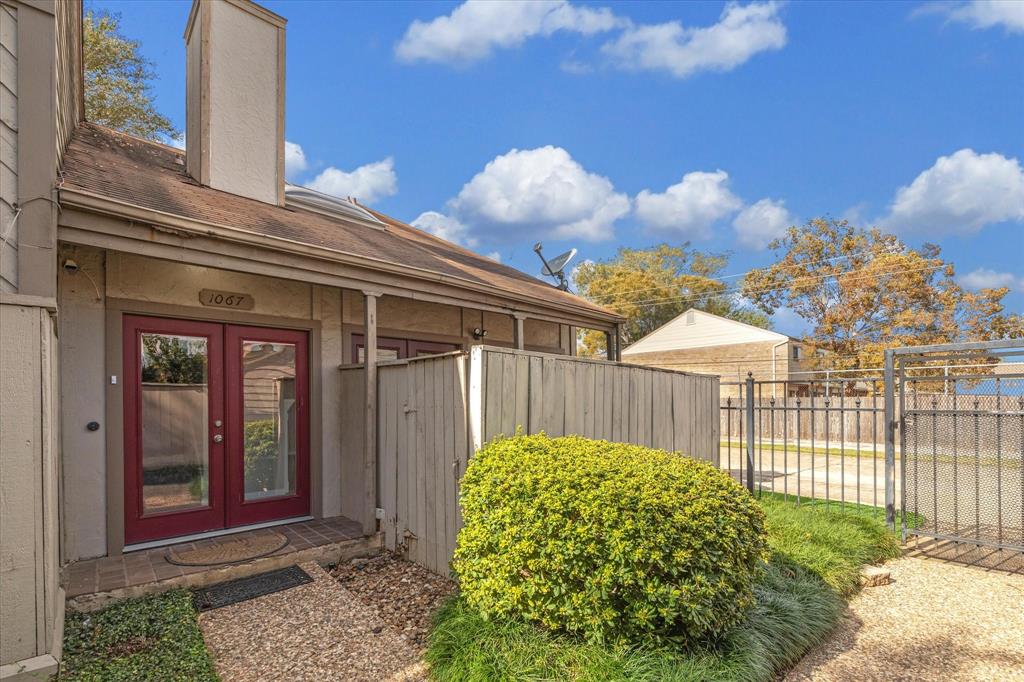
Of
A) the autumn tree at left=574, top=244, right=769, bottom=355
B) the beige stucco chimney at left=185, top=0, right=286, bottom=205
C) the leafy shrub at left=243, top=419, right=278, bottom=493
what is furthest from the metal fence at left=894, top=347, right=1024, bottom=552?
the autumn tree at left=574, top=244, right=769, bottom=355

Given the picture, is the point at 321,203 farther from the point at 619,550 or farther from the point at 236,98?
the point at 619,550

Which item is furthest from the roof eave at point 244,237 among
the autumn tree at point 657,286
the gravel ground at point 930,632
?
the autumn tree at point 657,286

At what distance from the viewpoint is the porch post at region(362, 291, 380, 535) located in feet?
17.3

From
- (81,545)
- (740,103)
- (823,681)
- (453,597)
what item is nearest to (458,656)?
(453,597)

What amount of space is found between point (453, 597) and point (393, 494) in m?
1.66

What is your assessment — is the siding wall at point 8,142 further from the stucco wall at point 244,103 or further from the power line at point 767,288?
the power line at point 767,288

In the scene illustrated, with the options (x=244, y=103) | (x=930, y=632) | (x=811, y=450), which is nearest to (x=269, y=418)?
(x=244, y=103)

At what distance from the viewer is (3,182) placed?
3.08 m

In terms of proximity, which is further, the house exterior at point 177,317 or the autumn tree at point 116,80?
the autumn tree at point 116,80

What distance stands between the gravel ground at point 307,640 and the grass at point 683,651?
324 mm

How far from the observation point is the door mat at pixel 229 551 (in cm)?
450

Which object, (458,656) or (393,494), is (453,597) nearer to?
(458,656)

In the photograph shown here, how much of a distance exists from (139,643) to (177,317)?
299 cm

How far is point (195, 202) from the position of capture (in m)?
4.99
